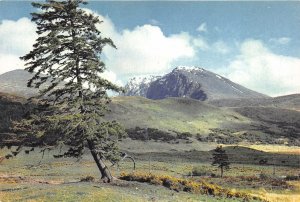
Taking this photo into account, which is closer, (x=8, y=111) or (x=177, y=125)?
(x=8, y=111)

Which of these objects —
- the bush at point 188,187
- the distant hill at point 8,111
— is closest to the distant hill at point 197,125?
the distant hill at point 8,111

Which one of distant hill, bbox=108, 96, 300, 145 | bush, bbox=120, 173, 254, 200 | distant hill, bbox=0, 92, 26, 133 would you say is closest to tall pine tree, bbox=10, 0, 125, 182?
bush, bbox=120, 173, 254, 200

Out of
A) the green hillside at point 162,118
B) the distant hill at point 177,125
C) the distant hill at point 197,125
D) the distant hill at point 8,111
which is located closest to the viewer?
the distant hill at point 8,111

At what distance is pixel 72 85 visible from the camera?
29859 millimetres

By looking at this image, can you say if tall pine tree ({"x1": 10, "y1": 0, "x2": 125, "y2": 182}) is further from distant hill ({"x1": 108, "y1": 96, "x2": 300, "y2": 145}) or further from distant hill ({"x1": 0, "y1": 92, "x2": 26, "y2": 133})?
distant hill ({"x1": 108, "y1": 96, "x2": 300, "y2": 145})

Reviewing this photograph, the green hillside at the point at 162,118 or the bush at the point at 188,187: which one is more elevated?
the green hillside at the point at 162,118

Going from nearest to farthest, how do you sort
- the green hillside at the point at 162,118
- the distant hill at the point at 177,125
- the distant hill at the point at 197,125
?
the distant hill at the point at 177,125, the distant hill at the point at 197,125, the green hillside at the point at 162,118

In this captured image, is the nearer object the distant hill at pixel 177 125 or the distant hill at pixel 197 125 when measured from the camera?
the distant hill at pixel 177 125

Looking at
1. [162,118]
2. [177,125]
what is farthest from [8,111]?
[162,118]

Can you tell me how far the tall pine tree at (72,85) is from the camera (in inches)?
1128

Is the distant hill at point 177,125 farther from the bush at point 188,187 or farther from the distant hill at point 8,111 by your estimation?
the bush at point 188,187

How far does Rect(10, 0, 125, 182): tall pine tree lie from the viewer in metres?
28.6

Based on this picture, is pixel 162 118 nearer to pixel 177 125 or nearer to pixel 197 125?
pixel 177 125

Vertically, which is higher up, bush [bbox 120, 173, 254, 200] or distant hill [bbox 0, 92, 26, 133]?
distant hill [bbox 0, 92, 26, 133]
